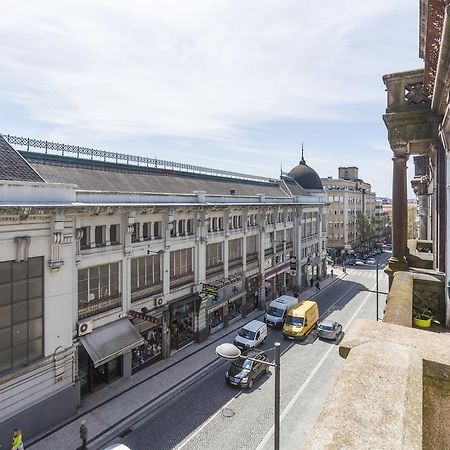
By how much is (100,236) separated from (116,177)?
7.25m

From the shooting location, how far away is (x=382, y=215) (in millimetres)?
123938

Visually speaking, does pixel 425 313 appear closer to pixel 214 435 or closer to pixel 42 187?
pixel 214 435

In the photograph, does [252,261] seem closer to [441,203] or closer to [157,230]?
Result: [157,230]

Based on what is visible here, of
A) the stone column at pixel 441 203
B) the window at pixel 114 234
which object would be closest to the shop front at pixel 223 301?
the window at pixel 114 234

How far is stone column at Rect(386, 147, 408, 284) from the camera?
37.5 feet

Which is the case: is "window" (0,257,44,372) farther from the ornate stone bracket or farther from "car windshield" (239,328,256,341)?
"car windshield" (239,328,256,341)

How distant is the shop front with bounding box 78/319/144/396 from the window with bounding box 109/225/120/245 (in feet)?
17.2

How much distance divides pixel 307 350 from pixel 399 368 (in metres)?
29.2

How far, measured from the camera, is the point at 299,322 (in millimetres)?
33750

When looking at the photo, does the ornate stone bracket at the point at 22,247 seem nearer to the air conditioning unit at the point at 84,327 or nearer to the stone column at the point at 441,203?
the air conditioning unit at the point at 84,327

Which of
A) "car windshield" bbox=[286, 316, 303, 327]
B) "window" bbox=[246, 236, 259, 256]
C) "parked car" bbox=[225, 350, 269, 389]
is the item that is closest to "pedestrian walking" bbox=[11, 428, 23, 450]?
"parked car" bbox=[225, 350, 269, 389]

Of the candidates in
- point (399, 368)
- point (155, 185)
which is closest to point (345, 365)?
point (399, 368)

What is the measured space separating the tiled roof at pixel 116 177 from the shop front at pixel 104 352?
963 cm

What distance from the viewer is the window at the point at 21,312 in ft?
59.3
